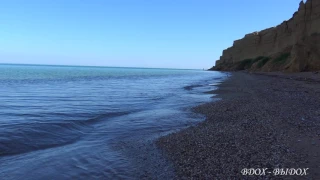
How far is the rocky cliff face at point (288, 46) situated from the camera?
44.2m

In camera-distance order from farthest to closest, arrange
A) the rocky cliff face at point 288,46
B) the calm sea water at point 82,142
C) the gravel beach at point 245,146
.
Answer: the rocky cliff face at point 288,46 < the calm sea water at point 82,142 < the gravel beach at point 245,146

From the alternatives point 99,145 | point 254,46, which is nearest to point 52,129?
point 99,145

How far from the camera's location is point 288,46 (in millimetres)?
63062

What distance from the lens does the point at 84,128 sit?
9.16 m

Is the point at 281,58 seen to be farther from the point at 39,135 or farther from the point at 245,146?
the point at 39,135

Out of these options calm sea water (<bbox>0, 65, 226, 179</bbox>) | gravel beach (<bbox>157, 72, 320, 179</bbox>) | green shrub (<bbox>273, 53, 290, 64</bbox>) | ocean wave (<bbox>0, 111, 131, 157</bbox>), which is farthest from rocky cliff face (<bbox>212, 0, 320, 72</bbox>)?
ocean wave (<bbox>0, 111, 131, 157</bbox>)

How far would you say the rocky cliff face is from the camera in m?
44.2

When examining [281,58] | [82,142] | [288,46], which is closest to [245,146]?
[82,142]

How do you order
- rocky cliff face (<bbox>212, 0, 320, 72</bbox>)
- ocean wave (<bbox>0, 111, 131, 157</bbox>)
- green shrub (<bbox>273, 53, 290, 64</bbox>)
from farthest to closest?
green shrub (<bbox>273, 53, 290, 64</bbox>) < rocky cliff face (<bbox>212, 0, 320, 72</bbox>) < ocean wave (<bbox>0, 111, 131, 157</bbox>)

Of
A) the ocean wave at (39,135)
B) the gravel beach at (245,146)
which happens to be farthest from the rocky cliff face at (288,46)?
the ocean wave at (39,135)

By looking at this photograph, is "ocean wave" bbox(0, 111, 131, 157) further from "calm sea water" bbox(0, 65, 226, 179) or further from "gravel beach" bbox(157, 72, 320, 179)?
"gravel beach" bbox(157, 72, 320, 179)

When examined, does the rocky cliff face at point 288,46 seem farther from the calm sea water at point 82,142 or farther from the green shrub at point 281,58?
the calm sea water at point 82,142

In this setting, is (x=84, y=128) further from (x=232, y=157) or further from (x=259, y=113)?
(x=259, y=113)

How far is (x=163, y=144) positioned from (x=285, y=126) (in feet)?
12.4
